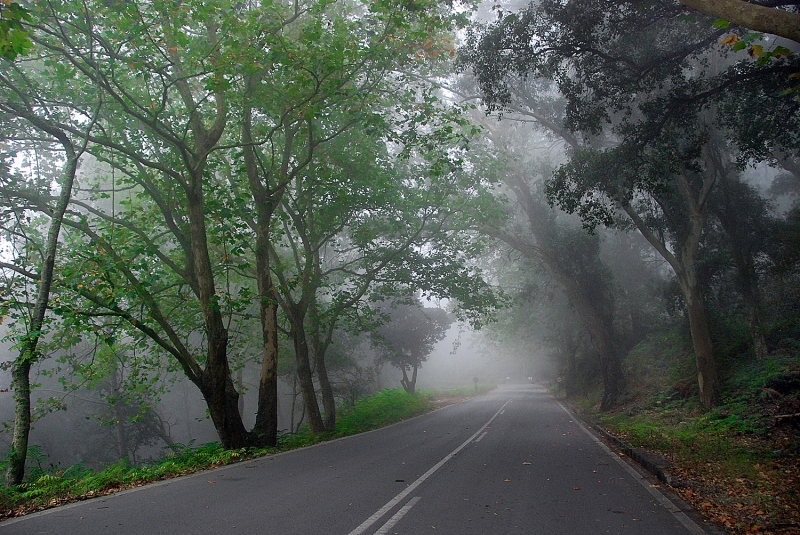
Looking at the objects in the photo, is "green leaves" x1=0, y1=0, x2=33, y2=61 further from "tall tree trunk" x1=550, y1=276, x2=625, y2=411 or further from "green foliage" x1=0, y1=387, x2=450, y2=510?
"tall tree trunk" x1=550, y1=276, x2=625, y2=411

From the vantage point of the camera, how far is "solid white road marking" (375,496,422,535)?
203 inches

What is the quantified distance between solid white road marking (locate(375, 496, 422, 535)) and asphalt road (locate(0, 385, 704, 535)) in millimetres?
11

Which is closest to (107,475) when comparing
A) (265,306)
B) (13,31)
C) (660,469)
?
(265,306)

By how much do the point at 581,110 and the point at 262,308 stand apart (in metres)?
9.04

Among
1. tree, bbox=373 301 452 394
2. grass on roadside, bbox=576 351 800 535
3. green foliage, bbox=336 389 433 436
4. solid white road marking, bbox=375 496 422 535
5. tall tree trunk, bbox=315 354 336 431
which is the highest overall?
tree, bbox=373 301 452 394

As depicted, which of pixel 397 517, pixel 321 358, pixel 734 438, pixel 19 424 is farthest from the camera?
pixel 321 358

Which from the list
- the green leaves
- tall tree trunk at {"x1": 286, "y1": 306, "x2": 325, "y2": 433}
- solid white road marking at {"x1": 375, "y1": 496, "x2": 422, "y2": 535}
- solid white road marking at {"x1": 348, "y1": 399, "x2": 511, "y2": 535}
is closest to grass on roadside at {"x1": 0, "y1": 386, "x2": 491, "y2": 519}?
tall tree trunk at {"x1": 286, "y1": 306, "x2": 325, "y2": 433}

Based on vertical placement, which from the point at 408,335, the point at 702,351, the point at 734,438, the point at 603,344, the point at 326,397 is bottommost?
the point at 734,438

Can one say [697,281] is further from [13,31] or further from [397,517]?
[13,31]

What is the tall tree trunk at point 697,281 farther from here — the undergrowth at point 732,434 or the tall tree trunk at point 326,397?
the tall tree trunk at point 326,397

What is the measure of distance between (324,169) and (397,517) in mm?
10101

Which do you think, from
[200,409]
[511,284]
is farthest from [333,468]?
[200,409]

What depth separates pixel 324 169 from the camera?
14.0 metres

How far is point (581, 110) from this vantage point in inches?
485
